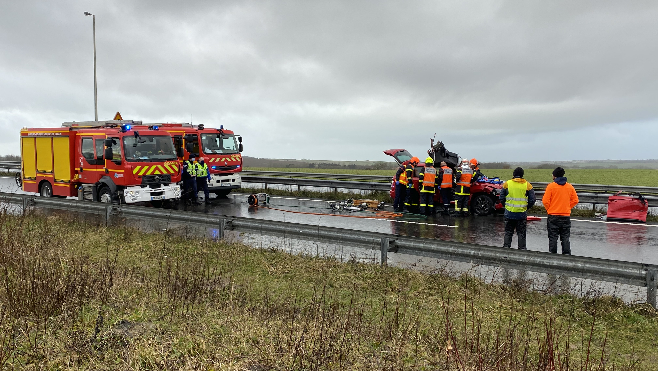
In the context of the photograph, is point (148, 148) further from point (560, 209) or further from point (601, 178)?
point (601, 178)

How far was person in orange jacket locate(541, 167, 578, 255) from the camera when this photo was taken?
28.9 ft

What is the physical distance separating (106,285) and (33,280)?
0.74 metres

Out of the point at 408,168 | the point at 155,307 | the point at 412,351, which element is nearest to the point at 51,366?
the point at 155,307

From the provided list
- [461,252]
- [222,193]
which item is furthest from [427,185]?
[222,193]

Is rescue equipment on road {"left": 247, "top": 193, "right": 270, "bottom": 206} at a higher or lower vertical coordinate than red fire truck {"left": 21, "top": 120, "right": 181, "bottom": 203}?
lower

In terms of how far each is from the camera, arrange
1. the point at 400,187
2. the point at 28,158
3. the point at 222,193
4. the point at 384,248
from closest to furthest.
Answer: the point at 384,248, the point at 400,187, the point at 28,158, the point at 222,193

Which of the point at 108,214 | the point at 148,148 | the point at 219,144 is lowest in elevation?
the point at 108,214

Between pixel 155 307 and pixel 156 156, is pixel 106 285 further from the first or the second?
pixel 156 156

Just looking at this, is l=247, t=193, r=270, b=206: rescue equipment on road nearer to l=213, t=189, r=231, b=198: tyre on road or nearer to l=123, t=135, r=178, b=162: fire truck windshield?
l=213, t=189, r=231, b=198: tyre on road

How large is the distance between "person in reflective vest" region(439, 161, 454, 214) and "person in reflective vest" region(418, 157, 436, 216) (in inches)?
11.8

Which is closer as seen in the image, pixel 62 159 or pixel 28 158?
pixel 62 159

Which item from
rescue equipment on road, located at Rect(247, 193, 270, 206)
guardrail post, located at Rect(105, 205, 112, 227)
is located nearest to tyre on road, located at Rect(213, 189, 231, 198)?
rescue equipment on road, located at Rect(247, 193, 270, 206)

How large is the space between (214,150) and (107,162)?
4580mm

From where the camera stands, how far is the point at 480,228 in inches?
480
